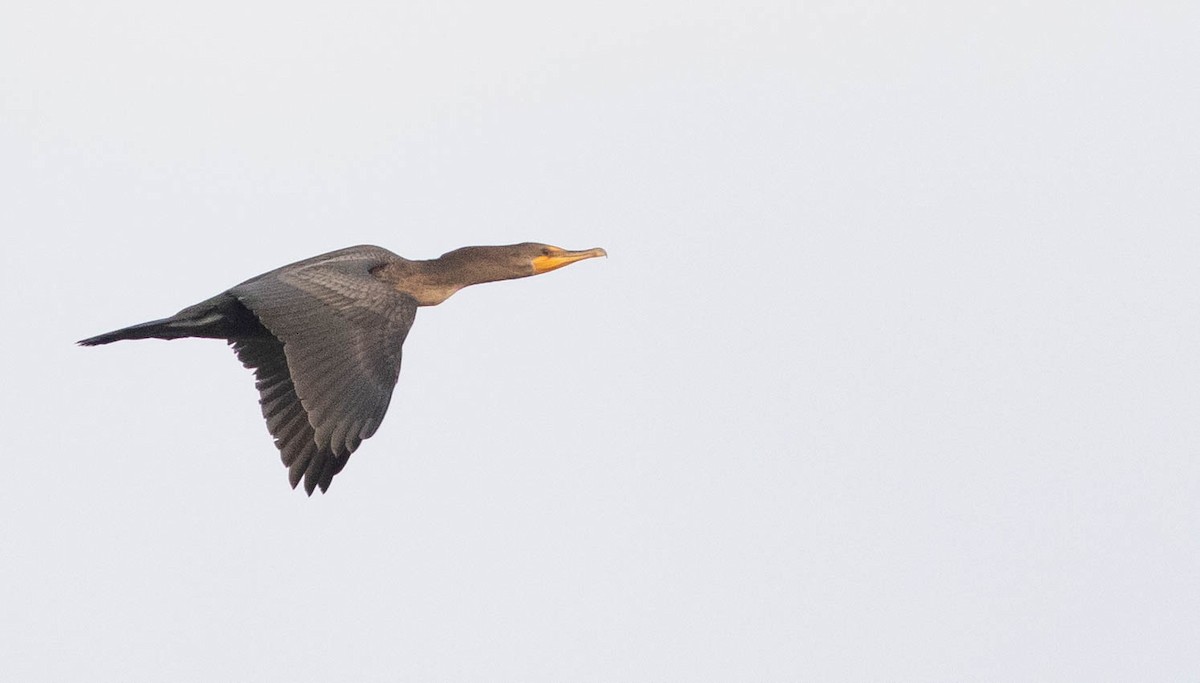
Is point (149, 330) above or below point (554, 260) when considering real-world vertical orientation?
below

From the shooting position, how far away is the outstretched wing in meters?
16.2

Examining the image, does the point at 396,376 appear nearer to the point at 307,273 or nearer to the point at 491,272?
the point at 307,273

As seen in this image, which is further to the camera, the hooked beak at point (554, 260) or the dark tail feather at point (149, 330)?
the hooked beak at point (554, 260)

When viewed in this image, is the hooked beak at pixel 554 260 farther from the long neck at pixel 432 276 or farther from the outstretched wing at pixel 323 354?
the outstretched wing at pixel 323 354

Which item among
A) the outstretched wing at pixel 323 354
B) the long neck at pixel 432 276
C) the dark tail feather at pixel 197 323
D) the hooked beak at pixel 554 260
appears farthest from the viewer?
the hooked beak at pixel 554 260

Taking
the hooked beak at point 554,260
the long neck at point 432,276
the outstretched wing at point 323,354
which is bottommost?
the outstretched wing at point 323,354

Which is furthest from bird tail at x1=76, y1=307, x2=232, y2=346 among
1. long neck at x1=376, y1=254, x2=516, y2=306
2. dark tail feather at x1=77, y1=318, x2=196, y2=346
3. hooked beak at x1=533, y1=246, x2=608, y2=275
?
hooked beak at x1=533, y1=246, x2=608, y2=275

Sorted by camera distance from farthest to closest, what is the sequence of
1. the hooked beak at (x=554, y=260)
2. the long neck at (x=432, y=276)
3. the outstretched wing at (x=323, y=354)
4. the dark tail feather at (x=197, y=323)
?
the hooked beak at (x=554, y=260) < the long neck at (x=432, y=276) < the dark tail feather at (x=197, y=323) < the outstretched wing at (x=323, y=354)

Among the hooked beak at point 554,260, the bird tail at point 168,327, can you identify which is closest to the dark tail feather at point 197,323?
the bird tail at point 168,327

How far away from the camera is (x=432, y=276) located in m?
18.8

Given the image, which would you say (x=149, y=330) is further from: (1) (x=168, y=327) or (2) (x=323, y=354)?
(2) (x=323, y=354)

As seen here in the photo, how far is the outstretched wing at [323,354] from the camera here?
53.1ft

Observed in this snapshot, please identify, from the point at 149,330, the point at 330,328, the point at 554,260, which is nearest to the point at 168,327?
the point at 149,330

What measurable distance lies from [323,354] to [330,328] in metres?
0.33
